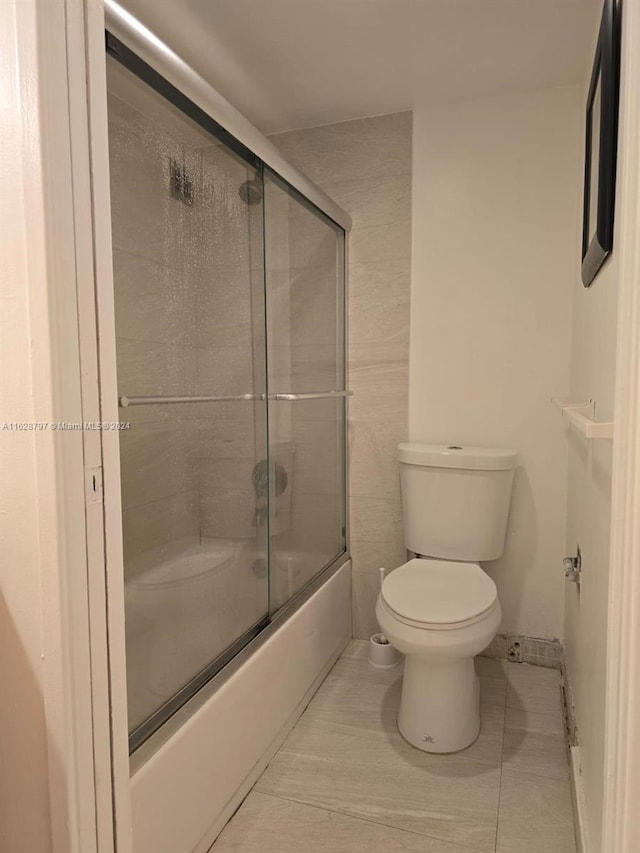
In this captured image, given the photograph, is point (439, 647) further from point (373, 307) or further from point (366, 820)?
point (373, 307)

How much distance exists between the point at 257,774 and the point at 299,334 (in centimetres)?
137

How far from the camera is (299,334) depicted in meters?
1.99

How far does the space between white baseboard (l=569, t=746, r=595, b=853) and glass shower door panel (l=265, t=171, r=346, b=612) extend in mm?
930

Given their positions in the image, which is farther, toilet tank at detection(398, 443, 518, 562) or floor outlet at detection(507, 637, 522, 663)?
floor outlet at detection(507, 637, 522, 663)

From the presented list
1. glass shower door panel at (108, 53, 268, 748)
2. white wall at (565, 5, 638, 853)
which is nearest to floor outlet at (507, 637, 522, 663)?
white wall at (565, 5, 638, 853)

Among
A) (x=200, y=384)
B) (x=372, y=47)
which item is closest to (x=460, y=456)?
(x=200, y=384)

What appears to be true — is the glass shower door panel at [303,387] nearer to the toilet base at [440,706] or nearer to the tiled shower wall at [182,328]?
the tiled shower wall at [182,328]

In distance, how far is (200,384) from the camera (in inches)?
57.9

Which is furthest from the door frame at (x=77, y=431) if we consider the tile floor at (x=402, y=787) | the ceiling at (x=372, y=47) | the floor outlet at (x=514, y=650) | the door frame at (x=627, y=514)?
the floor outlet at (x=514, y=650)

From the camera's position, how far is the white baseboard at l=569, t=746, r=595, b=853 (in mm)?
1267

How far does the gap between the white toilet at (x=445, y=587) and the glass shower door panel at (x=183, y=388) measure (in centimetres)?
49

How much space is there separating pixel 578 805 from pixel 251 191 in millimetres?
1831

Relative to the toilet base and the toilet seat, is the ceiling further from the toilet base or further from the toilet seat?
the toilet base

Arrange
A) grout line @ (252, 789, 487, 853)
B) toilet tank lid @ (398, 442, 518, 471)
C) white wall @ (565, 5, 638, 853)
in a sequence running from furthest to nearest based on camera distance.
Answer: toilet tank lid @ (398, 442, 518, 471) → grout line @ (252, 789, 487, 853) → white wall @ (565, 5, 638, 853)
